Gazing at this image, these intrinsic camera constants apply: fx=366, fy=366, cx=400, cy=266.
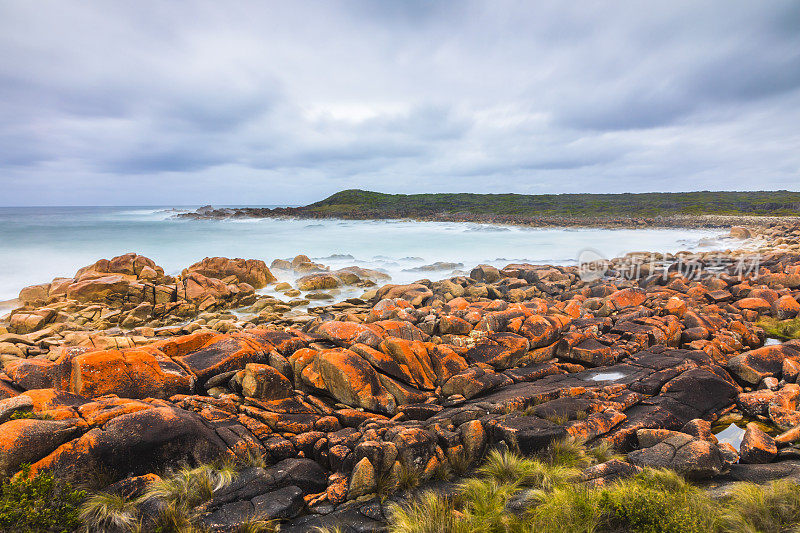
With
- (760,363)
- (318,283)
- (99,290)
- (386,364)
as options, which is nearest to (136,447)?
(386,364)

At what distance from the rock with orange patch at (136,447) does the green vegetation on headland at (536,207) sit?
8976cm

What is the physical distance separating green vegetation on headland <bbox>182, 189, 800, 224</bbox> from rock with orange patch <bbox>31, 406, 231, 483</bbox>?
3534 inches

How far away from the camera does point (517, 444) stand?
261 inches

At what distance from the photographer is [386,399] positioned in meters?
8.23

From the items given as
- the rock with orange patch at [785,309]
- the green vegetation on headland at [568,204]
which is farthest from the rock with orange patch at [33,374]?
the green vegetation on headland at [568,204]

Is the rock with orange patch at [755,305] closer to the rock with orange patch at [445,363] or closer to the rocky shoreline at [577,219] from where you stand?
the rock with orange patch at [445,363]

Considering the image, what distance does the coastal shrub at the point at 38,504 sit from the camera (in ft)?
13.9

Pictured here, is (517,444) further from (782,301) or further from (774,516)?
(782,301)

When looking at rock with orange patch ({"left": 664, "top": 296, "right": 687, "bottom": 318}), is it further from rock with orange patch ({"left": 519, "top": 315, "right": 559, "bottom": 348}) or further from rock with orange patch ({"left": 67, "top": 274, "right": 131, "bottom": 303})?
rock with orange patch ({"left": 67, "top": 274, "right": 131, "bottom": 303})

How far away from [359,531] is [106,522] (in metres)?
3.17

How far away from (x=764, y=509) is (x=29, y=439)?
9620 millimetres

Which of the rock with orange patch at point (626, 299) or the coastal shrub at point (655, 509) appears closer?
the coastal shrub at point (655, 509)

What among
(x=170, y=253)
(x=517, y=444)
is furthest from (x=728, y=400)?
(x=170, y=253)

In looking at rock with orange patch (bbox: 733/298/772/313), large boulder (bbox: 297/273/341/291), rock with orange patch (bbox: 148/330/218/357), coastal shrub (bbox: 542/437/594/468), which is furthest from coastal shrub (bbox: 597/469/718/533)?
large boulder (bbox: 297/273/341/291)
